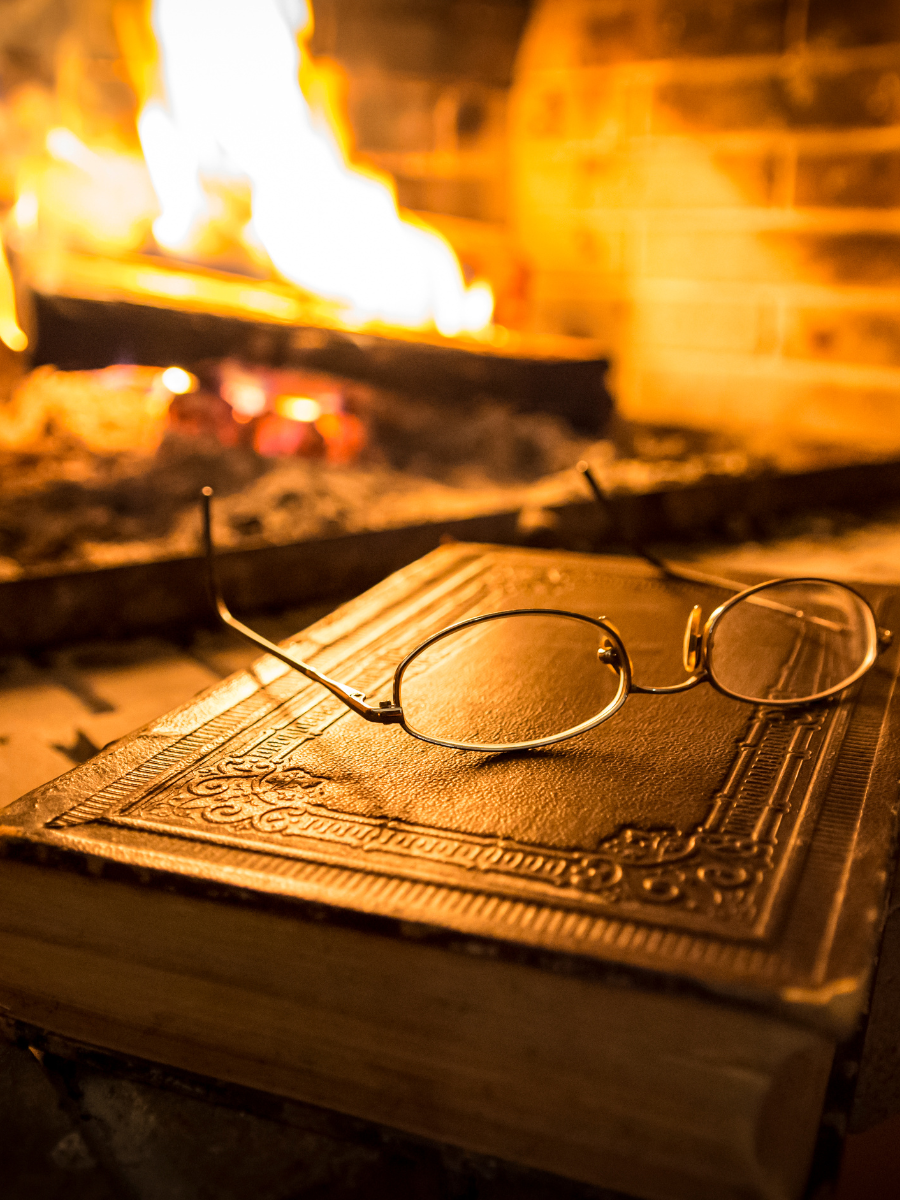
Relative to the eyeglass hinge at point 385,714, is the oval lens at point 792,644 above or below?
below

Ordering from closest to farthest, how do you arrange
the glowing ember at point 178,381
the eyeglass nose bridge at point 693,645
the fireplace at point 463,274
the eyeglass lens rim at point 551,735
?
the eyeglass lens rim at point 551,735, the eyeglass nose bridge at point 693,645, the fireplace at point 463,274, the glowing ember at point 178,381

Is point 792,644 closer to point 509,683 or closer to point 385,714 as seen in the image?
point 509,683

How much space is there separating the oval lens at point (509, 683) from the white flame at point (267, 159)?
253 centimetres

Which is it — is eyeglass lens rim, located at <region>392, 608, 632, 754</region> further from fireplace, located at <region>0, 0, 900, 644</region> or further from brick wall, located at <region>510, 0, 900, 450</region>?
brick wall, located at <region>510, 0, 900, 450</region>

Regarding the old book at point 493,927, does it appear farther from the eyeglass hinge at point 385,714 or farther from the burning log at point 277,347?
the burning log at point 277,347

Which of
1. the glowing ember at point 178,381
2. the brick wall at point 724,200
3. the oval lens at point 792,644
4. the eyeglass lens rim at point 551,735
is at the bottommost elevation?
the oval lens at point 792,644

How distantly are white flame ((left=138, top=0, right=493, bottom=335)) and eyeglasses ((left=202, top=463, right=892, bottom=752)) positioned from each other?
2.52m

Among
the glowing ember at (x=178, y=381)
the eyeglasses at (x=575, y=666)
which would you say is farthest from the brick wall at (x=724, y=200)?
the eyeglasses at (x=575, y=666)

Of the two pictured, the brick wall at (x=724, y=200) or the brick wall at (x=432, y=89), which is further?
the brick wall at (x=432, y=89)

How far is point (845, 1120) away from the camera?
698mm

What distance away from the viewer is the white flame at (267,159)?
3.53 meters

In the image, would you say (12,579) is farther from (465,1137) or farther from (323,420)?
(323,420)

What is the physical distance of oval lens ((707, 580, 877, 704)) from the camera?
3.30ft

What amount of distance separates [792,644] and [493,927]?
62 cm
